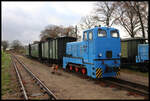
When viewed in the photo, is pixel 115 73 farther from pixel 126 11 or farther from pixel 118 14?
pixel 118 14

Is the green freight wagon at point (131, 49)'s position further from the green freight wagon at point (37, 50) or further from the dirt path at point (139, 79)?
the green freight wagon at point (37, 50)

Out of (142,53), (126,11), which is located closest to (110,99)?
(142,53)

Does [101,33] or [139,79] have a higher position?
[101,33]

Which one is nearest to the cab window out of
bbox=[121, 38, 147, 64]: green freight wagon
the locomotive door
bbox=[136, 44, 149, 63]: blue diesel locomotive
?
the locomotive door

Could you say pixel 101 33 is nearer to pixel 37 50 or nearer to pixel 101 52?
pixel 101 52

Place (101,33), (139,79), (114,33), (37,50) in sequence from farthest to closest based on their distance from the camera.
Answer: (37,50)
(139,79)
(114,33)
(101,33)

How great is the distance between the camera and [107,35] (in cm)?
947

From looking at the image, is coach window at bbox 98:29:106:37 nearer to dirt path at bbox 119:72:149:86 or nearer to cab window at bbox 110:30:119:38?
cab window at bbox 110:30:119:38

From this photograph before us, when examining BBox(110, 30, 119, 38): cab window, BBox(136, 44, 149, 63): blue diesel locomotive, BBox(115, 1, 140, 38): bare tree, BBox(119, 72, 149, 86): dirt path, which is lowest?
BBox(119, 72, 149, 86): dirt path

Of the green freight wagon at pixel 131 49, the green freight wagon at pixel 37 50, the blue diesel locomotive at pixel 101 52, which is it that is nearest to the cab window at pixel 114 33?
the blue diesel locomotive at pixel 101 52

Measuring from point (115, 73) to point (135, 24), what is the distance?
60.3ft

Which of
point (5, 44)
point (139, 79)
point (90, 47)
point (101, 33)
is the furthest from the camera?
point (5, 44)

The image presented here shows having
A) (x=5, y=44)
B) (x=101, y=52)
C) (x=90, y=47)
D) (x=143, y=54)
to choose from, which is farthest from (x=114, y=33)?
(x=5, y=44)

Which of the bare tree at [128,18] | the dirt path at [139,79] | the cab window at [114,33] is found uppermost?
the bare tree at [128,18]
